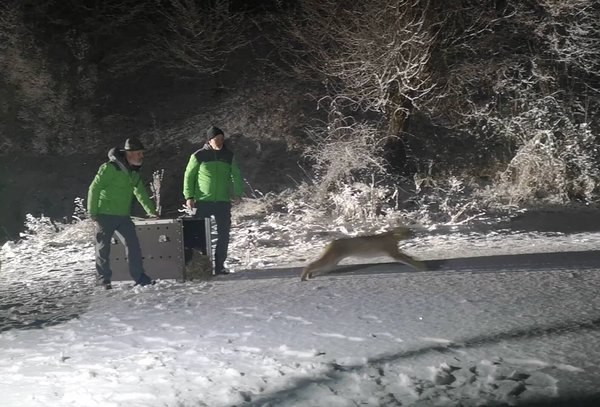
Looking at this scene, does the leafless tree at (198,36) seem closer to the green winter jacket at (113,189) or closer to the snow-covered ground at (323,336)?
the snow-covered ground at (323,336)

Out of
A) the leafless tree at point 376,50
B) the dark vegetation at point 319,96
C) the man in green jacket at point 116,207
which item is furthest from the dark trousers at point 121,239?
the leafless tree at point 376,50

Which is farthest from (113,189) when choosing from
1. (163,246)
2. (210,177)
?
(210,177)

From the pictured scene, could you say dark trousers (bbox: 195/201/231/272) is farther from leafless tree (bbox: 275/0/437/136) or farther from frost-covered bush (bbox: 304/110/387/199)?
leafless tree (bbox: 275/0/437/136)

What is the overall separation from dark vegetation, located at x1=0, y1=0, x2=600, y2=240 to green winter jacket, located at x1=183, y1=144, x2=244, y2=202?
185 inches

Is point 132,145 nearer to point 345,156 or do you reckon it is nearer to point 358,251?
point 358,251

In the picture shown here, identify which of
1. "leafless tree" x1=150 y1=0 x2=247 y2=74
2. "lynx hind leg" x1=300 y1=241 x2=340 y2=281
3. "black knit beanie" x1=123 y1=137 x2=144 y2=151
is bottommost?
"lynx hind leg" x1=300 y1=241 x2=340 y2=281

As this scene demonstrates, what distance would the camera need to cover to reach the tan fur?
26.8 feet

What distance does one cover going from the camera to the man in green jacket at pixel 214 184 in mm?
8859

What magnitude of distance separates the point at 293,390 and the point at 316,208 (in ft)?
29.2

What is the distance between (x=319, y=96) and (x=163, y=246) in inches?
399

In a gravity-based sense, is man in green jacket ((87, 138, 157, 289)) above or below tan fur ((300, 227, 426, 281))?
above

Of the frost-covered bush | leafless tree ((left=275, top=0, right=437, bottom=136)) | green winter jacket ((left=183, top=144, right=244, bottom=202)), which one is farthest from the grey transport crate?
leafless tree ((left=275, top=0, right=437, bottom=136))

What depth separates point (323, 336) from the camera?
19.2ft

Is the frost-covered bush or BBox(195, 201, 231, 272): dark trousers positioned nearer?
BBox(195, 201, 231, 272): dark trousers
